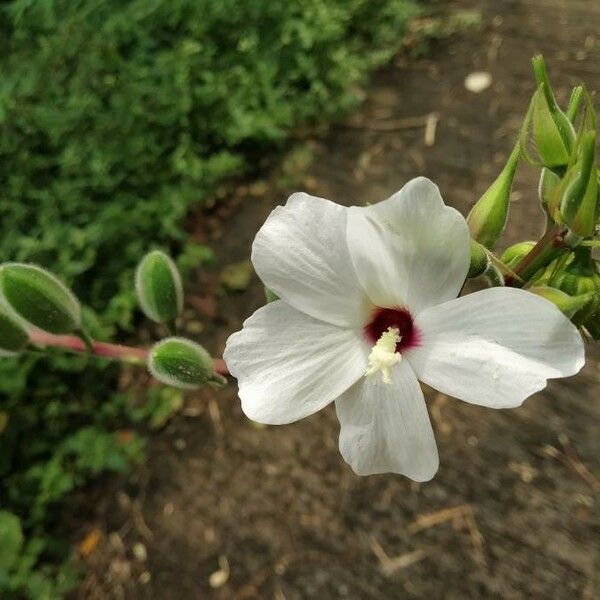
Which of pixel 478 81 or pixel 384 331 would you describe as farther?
pixel 478 81

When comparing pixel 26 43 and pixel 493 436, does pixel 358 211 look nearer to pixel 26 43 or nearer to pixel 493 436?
pixel 493 436

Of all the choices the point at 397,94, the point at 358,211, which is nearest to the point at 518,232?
the point at 397,94

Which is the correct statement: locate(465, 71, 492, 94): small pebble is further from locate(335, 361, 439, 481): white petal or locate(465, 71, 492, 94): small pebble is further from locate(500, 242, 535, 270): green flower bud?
locate(335, 361, 439, 481): white petal

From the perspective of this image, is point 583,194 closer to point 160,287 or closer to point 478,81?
point 160,287

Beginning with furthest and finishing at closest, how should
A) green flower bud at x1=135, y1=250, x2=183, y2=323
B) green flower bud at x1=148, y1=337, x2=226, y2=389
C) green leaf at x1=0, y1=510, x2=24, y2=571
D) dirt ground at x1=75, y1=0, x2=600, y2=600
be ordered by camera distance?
green leaf at x1=0, y1=510, x2=24, y2=571 → dirt ground at x1=75, y1=0, x2=600, y2=600 → green flower bud at x1=135, y1=250, x2=183, y2=323 → green flower bud at x1=148, y1=337, x2=226, y2=389

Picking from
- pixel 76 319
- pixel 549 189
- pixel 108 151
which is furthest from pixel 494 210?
pixel 108 151

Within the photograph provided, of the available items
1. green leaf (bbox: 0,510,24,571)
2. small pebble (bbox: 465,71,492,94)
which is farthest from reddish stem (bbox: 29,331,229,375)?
small pebble (bbox: 465,71,492,94)
